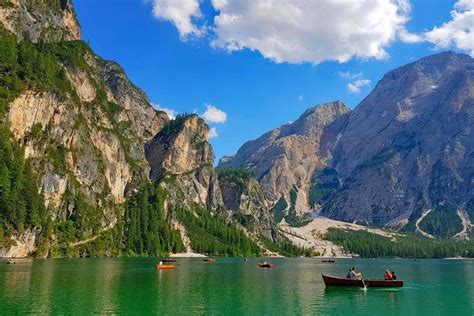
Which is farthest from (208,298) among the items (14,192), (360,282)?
(14,192)

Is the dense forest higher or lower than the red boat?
higher

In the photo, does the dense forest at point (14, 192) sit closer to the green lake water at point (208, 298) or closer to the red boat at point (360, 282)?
the green lake water at point (208, 298)

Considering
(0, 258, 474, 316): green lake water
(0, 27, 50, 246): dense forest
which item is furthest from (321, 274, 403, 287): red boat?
(0, 27, 50, 246): dense forest

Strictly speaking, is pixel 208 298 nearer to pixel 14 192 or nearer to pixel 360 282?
pixel 360 282

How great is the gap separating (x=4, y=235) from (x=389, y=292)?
5676 inches

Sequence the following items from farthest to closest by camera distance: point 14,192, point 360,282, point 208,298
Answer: point 14,192 < point 360,282 < point 208,298

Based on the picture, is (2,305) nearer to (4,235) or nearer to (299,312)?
(299,312)

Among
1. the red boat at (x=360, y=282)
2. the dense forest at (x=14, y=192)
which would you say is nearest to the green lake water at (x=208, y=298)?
the red boat at (x=360, y=282)

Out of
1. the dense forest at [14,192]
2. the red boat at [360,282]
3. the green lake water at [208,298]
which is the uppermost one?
the dense forest at [14,192]

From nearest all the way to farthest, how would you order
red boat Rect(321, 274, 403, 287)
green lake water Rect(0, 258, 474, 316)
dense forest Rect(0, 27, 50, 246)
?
green lake water Rect(0, 258, 474, 316), red boat Rect(321, 274, 403, 287), dense forest Rect(0, 27, 50, 246)

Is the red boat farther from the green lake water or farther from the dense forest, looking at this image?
the dense forest

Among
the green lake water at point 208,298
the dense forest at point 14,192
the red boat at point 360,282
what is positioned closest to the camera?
the green lake water at point 208,298

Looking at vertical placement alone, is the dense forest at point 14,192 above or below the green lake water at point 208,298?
above

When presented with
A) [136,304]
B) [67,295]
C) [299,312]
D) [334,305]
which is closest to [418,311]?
[334,305]
